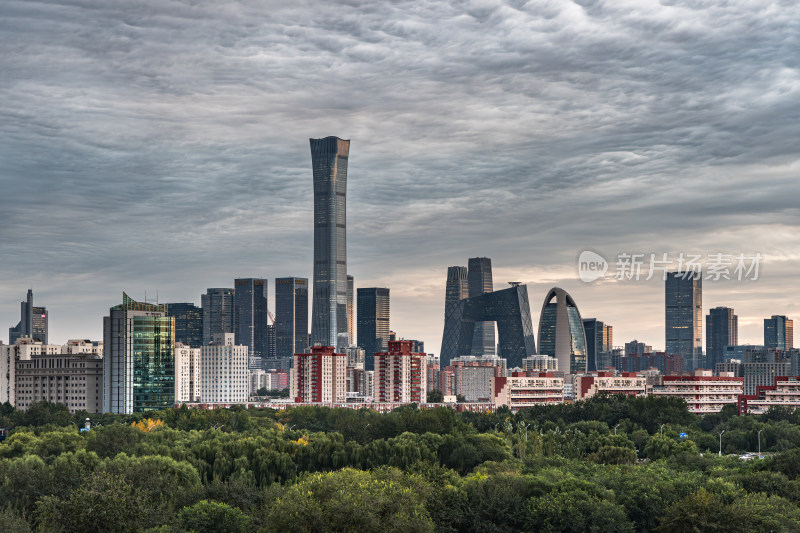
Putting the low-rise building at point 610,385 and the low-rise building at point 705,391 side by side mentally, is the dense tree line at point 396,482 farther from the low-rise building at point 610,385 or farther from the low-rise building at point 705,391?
the low-rise building at point 610,385

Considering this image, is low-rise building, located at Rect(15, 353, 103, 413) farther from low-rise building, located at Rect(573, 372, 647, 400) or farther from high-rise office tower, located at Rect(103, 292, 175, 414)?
low-rise building, located at Rect(573, 372, 647, 400)

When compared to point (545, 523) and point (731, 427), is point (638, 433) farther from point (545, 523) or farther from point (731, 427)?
point (545, 523)

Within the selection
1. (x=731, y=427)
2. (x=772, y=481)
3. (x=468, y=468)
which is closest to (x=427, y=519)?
(x=772, y=481)

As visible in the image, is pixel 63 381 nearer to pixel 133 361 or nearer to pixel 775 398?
Answer: pixel 133 361

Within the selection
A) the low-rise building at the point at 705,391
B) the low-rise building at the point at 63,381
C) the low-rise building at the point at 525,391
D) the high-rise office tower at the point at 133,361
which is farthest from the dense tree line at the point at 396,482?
the low-rise building at the point at 525,391

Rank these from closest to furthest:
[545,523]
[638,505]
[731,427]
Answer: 1. [545,523]
2. [638,505]
3. [731,427]

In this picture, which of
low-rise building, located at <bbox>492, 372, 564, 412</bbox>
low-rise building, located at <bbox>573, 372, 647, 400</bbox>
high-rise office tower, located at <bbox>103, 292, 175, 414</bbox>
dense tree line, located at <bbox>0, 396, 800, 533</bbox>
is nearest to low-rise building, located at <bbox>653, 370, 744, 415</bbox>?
low-rise building, located at <bbox>573, 372, 647, 400</bbox>
